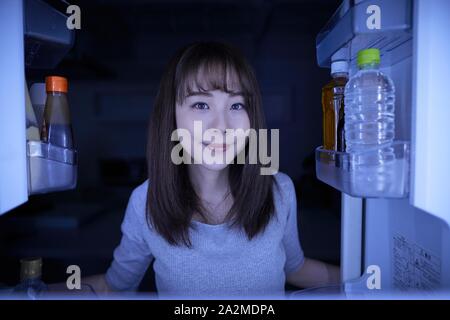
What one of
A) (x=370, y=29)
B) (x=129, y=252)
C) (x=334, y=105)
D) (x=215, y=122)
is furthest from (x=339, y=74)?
(x=129, y=252)

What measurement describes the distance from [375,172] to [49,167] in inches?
23.0

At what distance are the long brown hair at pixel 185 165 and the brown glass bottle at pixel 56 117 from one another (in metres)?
0.27

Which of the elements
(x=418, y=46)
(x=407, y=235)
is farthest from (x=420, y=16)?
(x=407, y=235)

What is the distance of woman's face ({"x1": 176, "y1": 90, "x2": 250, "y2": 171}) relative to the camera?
820 mm

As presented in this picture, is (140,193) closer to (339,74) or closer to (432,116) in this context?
(339,74)

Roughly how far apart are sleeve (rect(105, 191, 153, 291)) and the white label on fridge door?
65 cm

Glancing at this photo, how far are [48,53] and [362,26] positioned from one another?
0.66 meters

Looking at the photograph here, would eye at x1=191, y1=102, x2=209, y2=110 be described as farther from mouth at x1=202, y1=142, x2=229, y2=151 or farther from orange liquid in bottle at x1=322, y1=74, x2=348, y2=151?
orange liquid in bottle at x1=322, y1=74, x2=348, y2=151

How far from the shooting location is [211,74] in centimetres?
84

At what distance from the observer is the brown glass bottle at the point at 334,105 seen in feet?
2.39

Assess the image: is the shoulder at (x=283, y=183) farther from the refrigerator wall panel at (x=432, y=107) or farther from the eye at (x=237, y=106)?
the refrigerator wall panel at (x=432, y=107)

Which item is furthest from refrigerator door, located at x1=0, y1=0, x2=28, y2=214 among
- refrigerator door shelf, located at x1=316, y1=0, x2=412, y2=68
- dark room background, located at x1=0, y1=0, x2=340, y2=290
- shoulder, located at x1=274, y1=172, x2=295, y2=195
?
shoulder, located at x1=274, y1=172, x2=295, y2=195
